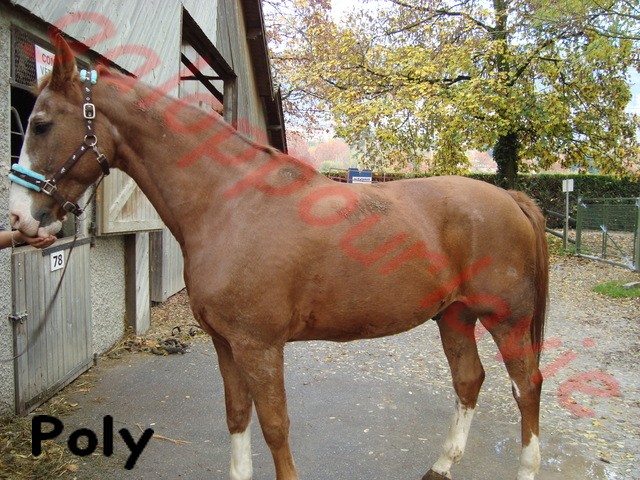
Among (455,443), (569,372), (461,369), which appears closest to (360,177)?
(569,372)

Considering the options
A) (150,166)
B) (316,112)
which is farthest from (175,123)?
(316,112)

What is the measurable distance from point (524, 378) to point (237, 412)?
166 centimetres

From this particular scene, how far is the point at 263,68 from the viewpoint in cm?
1086

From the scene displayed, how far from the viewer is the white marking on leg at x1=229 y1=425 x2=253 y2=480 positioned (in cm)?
257

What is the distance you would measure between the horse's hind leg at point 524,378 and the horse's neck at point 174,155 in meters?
1.76

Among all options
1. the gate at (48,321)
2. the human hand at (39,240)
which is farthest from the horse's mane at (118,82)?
the gate at (48,321)

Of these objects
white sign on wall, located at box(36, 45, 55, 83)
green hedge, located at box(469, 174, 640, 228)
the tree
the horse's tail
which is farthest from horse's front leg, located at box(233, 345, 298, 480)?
green hedge, located at box(469, 174, 640, 228)

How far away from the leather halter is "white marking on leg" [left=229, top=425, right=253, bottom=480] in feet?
4.76

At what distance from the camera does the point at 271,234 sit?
2240mm

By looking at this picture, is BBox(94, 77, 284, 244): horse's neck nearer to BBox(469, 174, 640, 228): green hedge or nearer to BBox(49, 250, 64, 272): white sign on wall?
BBox(49, 250, 64, 272): white sign on wall

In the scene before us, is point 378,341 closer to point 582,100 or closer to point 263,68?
point 263,68

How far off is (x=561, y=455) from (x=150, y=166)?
3184 millimetres

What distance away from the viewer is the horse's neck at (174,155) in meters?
2.23

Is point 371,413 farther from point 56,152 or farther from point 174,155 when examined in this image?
point 56,152
